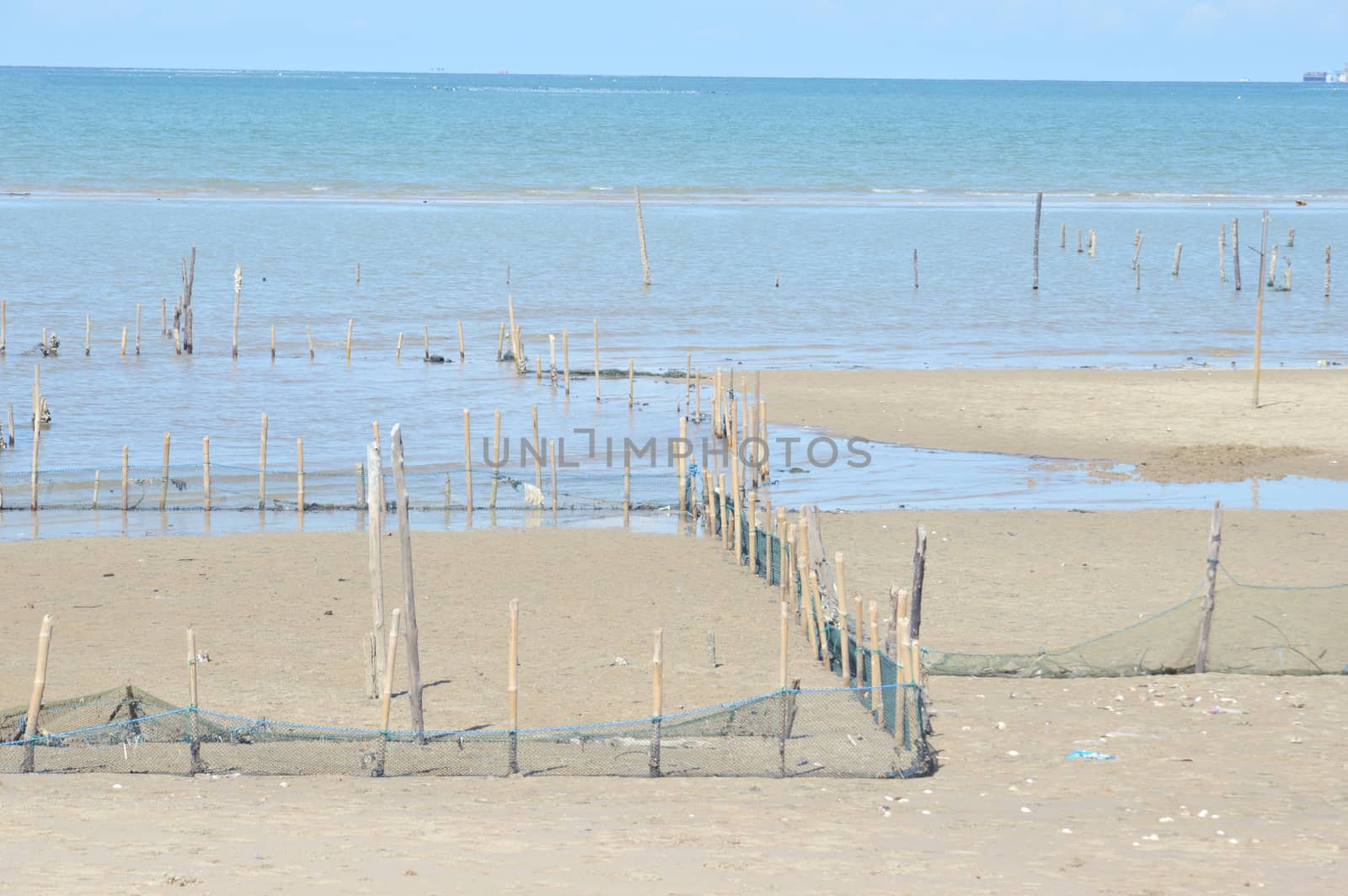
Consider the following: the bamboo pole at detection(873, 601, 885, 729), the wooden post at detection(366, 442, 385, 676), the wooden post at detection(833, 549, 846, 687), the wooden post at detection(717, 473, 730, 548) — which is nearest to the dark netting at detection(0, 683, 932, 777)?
the bamboo pole at detection(873, 601, 885, 729)

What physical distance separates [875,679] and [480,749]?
8.20 feet

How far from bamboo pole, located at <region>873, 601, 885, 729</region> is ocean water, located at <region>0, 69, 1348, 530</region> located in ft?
22.1

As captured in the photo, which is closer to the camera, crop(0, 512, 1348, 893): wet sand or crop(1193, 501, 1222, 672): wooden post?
crop(0, 512, 1348, 893): wet sand

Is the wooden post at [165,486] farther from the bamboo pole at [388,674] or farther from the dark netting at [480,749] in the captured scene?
the bamboo pole at [388,674]

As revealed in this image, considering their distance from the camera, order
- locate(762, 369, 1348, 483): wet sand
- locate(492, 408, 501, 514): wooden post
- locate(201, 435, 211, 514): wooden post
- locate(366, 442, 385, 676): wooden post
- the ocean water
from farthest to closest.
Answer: the ocean water < locate(762, 369, 1348, 483): wet sand < locate(492, 408, 501, 514): wooden post < locate(201, 435, 211, 514): wooden post < locate(366, 442, 385, 676): wooden post

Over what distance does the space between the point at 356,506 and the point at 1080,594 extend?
7.52m

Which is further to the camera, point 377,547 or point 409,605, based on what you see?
point 377,547

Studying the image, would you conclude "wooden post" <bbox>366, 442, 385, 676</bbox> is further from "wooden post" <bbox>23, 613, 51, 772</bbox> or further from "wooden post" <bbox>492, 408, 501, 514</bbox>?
"wooden post" <bbox>492, 408, 501, 514</bbox>

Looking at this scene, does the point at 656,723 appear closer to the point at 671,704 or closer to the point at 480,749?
the point at 480,749

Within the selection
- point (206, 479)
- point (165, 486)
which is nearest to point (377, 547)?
point (206, 479)

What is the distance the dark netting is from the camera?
863 cm

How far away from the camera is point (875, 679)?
31.3ft

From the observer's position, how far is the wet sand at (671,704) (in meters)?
6.79

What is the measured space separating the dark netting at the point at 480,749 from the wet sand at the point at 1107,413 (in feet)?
32.0
